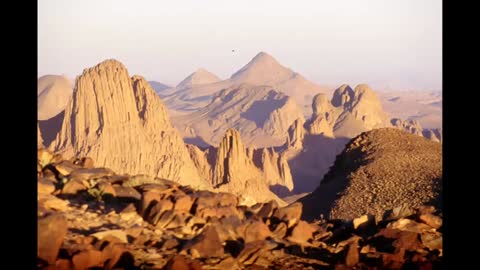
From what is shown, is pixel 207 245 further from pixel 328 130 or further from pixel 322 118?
pixel 322 118

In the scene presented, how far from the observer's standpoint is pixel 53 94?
15675 centimetres

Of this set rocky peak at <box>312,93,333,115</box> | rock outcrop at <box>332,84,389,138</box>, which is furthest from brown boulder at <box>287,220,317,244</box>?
rocky peak at <box>312,93,333,115</box>

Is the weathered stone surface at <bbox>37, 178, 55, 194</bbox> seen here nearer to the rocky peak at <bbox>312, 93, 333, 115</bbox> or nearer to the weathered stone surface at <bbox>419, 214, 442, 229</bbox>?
the weathered stone surface at <bbox>419, 214, 442, 229</bbox>

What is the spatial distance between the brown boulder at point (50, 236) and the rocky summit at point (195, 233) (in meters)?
0.01

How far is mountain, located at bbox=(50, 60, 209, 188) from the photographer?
86938mm

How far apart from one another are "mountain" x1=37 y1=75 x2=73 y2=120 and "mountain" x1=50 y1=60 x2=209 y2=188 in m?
59.3

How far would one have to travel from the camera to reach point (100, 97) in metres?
89.5

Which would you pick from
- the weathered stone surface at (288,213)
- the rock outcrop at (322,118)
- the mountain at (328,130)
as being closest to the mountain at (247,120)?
the rock outcrop at (322,118)

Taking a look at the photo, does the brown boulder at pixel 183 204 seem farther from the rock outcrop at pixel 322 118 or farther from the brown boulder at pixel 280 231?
the rock outcrop at pixel 322 118

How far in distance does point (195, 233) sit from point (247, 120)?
6812 inches

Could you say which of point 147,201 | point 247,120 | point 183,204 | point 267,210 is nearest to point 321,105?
point 247,120

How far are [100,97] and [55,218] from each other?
8308 cm
